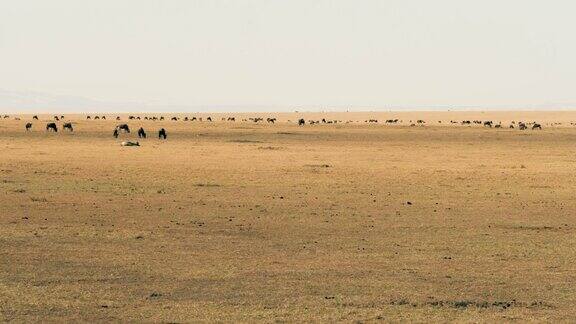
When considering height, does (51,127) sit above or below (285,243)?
below

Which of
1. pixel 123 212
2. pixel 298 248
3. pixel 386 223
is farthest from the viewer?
pixel 123 212

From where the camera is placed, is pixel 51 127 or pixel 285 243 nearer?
pixel 285 243

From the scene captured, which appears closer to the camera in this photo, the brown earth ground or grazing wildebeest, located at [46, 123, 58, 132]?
the brown earth ground

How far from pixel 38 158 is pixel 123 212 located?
64.5 feet

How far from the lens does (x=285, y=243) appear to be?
15672 mm

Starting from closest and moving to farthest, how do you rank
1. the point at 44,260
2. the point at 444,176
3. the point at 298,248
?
the point at 44,260, the point at 298,248, the point at 444,176

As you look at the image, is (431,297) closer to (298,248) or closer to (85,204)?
(298,248)

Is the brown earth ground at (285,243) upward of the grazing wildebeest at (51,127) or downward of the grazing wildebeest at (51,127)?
upward

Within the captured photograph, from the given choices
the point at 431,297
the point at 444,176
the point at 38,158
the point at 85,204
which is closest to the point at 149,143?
the point at 38,158

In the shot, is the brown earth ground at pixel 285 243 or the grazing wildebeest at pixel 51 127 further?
the grazing wildebeest at pixel 51 127

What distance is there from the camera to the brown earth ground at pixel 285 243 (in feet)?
35.8

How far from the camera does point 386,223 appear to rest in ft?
60.2

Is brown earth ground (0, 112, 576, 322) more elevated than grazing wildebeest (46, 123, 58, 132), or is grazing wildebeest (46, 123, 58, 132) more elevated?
brown earth ground (0, 112, 576, 322)

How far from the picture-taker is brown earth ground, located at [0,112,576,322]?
1091 cm
